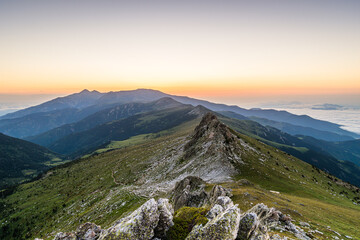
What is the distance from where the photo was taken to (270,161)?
8219 cm

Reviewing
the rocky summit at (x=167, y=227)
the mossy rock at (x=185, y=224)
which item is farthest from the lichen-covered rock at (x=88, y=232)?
the mossy rock at (x=185, y=224)

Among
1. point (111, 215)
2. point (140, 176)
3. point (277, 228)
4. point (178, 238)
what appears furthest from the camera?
point (140, 176)

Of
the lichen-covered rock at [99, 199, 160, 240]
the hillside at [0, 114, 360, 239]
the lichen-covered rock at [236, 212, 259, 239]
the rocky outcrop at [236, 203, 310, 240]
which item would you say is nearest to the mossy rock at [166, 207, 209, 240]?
the lichen-covered rock at [99, 199, 160, 240]

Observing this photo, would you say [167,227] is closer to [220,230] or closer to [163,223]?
[163,223]

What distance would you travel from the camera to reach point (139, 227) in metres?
15.5

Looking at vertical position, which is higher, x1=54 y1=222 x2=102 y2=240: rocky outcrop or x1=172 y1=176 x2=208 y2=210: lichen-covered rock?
x1=54 y1=222 x2=102 y2=240: rocky outcrop

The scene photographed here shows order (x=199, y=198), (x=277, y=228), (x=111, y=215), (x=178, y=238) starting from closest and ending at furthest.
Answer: (x=178, y=238) → (x=277, y=228) → (x=199, y=198) → (x=111, y=215)

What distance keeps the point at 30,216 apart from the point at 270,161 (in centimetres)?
16112

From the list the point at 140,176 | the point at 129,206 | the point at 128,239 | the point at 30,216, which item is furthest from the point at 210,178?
the point at 30,216

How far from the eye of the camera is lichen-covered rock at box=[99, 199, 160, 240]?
1475 cm

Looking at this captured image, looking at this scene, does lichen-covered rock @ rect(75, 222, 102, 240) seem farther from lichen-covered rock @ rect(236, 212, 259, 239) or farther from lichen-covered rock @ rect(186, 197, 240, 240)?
lichen-covered rock @ rect(236, 212, 259, 239)

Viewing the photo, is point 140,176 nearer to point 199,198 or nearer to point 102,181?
point 102,181

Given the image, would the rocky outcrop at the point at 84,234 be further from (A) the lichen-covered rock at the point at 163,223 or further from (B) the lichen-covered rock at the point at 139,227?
(A) the lichen-covered rock at the point at 163,223

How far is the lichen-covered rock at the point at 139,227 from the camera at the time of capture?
48.4ft
